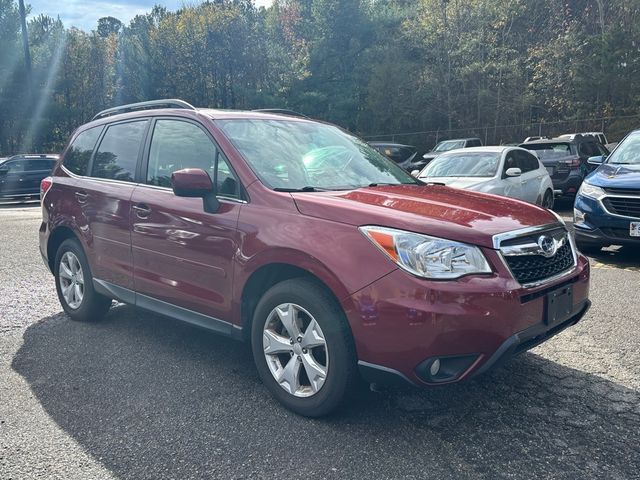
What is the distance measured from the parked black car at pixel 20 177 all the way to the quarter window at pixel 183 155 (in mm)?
17714

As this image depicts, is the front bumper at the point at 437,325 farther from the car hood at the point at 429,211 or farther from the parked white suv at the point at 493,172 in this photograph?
the parked white suv at the point at 493,172

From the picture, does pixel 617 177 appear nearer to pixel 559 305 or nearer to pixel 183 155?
pixel 559 305

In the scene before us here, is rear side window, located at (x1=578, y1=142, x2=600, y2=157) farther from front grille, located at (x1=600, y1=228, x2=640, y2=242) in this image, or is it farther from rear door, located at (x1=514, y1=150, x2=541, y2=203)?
front grille, located at (x1=600, y1=228, x2=640, y2=242)

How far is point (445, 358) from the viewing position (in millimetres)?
2725

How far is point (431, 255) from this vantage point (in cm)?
275

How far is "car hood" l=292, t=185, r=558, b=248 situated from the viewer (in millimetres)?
2840

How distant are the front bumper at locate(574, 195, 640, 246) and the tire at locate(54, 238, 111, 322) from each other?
575 cm

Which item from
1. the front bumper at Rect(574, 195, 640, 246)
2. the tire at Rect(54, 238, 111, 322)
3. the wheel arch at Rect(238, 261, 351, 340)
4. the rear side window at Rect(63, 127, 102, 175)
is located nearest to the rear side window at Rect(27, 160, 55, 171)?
the rear side window at Rect(63, 127, 102, 175)

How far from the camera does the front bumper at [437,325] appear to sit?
2.66 m

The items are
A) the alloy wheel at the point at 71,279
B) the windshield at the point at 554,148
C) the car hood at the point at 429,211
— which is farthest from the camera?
the windshield at the point at 554,148

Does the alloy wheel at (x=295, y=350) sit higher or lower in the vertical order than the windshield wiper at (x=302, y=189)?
lower

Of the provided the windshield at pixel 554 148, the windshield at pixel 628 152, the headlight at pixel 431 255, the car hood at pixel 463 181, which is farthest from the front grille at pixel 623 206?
the windshield at pixel 554 148

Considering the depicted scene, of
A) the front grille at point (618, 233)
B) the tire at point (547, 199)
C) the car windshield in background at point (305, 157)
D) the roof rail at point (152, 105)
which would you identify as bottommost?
the tire at point (547, 199)

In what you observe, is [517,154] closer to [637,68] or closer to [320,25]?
[637,68]
